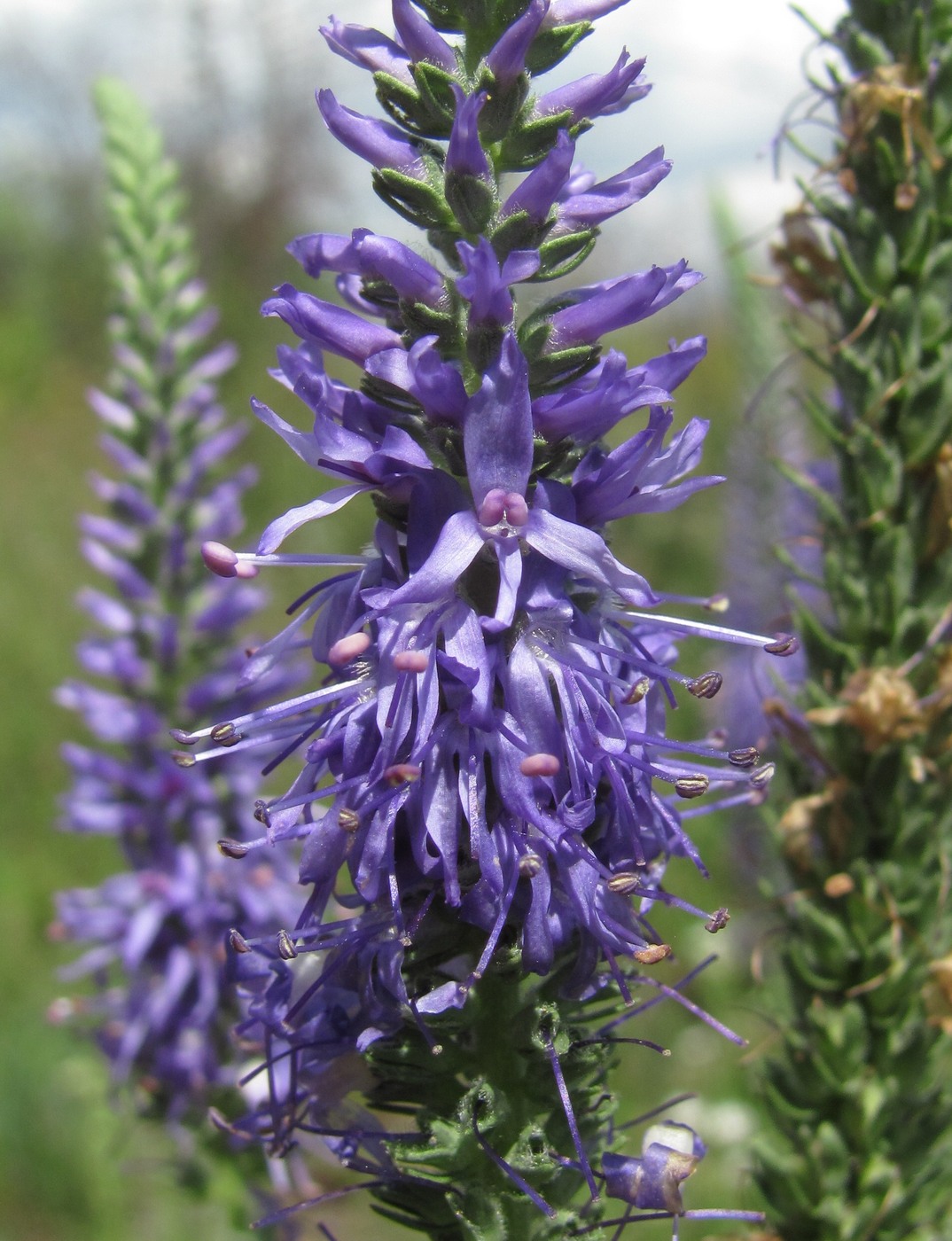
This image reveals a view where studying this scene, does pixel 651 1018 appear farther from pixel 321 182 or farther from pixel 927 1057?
pixel 321 182

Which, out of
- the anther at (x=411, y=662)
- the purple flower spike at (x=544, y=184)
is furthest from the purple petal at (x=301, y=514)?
the purple flower spike at (x=544, y=184)

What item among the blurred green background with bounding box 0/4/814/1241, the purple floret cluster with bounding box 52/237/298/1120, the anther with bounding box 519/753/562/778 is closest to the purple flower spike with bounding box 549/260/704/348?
the anther with bounding box 519/753/562/778

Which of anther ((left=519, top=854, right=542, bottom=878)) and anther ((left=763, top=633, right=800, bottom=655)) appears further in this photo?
anther ((left=763, top=633, right=800, bottom=655))

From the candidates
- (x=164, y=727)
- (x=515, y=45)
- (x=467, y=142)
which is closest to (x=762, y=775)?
(x=467, y=142)

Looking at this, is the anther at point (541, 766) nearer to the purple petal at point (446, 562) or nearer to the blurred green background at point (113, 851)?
the purple petal at point (446, 562)

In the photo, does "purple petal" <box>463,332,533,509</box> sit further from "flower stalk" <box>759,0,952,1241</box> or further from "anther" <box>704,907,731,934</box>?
"flower stalk" <box>759,0,952,1241</box>

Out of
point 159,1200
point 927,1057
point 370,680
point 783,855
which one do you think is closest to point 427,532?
point 370,680
